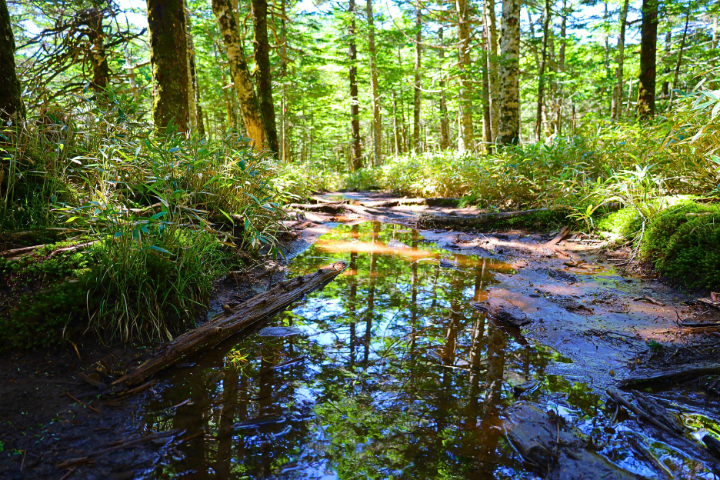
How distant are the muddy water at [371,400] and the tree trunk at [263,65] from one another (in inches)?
294

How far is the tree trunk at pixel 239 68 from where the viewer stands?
758 centimetres

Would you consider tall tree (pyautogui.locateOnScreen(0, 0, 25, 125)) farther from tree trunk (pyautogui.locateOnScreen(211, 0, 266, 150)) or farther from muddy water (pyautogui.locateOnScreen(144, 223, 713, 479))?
tree trunk (pyautogui.locateOnScreen(211, 0, 266, 150))

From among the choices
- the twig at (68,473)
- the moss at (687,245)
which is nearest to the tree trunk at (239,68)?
the moss at (687,245)

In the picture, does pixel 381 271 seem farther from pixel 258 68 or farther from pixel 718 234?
pixel 258 68

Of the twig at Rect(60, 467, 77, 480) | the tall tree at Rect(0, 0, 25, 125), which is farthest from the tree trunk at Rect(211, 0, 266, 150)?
the twig at Rect(60, 467, 77, 480)

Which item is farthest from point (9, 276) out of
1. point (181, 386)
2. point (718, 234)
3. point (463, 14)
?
point (463, 14)

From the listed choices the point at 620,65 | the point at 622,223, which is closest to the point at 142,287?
the point at 622,223

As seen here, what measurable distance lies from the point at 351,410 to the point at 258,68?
950 cm

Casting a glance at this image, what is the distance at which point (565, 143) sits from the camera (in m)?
6.30

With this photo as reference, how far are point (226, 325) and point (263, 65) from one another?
28.3 ft

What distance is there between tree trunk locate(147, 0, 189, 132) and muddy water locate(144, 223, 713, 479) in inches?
144

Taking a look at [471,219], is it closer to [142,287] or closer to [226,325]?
[226,325]

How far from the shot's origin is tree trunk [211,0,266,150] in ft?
24.9

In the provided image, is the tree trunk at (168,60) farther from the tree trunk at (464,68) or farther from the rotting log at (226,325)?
the tree trunk at (464,68)
